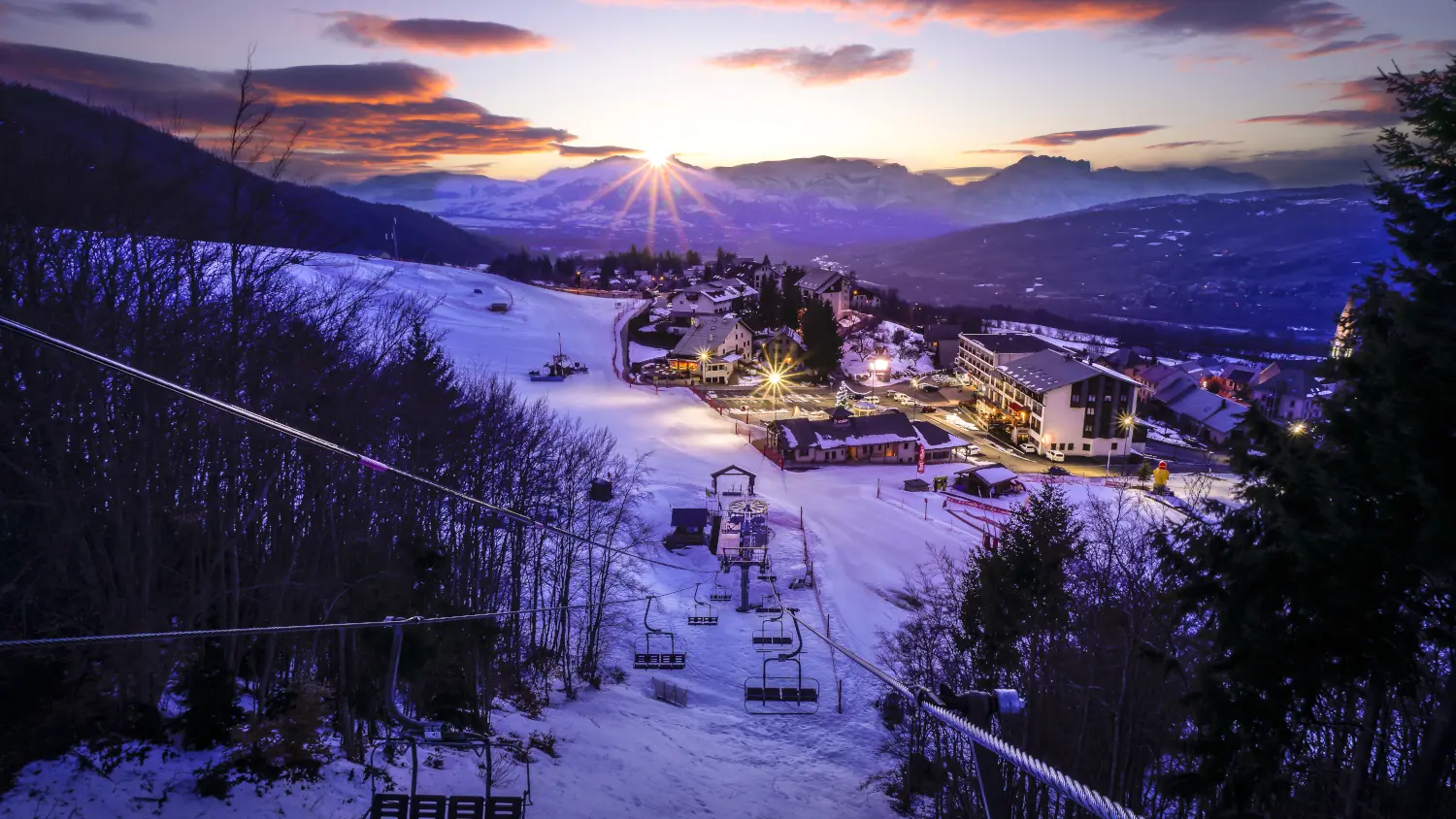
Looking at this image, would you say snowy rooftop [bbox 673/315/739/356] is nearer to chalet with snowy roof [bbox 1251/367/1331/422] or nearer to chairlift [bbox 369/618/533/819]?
chalet with snowy roof [bbox 1251/367/1331/422]

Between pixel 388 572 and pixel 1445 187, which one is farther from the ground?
pixel 1445 187

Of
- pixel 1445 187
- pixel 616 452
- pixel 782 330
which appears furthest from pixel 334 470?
pixel 782 330

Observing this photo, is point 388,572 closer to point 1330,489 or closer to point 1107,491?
point 1330,489

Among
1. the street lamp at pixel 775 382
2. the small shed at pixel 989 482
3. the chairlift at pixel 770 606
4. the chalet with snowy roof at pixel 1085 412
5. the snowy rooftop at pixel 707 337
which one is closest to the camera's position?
the chairlift at pixel 770 606

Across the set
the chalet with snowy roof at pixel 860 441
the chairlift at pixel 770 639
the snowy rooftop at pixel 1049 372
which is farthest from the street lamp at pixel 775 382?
the chairlift at pixel 770 639

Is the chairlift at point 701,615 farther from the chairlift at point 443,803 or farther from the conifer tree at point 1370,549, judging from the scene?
the conifer tree at point 1370,549
